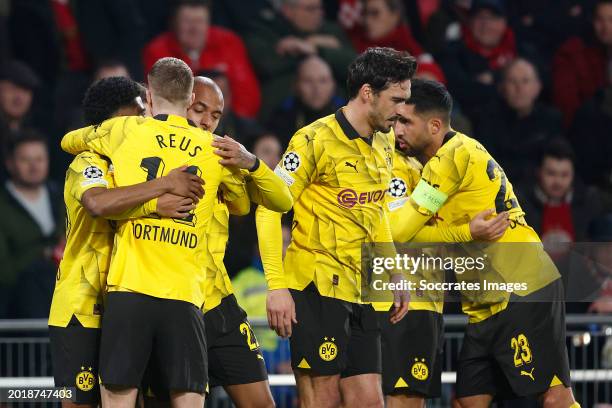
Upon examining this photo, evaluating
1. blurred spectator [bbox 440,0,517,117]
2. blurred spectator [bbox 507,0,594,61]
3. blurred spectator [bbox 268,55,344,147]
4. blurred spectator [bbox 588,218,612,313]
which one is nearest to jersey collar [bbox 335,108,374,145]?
blurred spectator [bbox 588,218,612,313]

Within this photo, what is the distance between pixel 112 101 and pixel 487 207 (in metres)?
2.05

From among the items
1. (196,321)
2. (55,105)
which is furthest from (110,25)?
(196,321)

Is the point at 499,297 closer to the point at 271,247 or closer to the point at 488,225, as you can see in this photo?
the point at 488,225

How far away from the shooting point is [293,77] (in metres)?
11.2

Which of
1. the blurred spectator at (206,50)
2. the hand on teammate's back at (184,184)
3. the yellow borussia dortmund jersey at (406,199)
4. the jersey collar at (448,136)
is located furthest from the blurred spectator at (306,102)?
the hand on teammate's back at (184,184)

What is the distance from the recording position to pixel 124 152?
5844 mm

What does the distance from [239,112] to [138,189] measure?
5.29 meters

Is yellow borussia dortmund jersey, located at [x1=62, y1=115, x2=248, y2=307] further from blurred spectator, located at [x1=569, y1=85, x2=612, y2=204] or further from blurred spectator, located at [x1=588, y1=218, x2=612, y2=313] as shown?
blurred spectator, located at [x1=569, y1=85, x2=612, y2=204]

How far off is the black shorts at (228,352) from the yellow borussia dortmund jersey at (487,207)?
1.20m

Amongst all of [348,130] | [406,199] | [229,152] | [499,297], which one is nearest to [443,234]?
[406,199]

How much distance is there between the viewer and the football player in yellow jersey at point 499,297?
6.84 metres

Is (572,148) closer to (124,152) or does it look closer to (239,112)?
(239,112)

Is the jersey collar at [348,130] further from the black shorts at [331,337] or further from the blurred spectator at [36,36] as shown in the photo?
the blurred spectator at [36,36]

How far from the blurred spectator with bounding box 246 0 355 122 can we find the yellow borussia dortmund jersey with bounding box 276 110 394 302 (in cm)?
435
